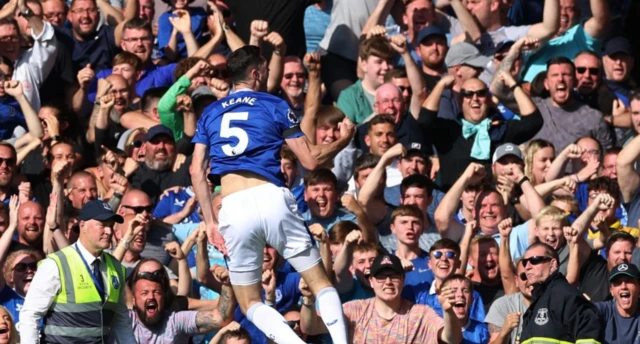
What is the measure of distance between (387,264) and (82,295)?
2865mm

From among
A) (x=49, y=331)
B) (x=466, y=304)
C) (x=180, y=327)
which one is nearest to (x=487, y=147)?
(x=466, y=304)

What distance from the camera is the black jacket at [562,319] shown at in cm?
1373

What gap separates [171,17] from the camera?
20531 millimetres

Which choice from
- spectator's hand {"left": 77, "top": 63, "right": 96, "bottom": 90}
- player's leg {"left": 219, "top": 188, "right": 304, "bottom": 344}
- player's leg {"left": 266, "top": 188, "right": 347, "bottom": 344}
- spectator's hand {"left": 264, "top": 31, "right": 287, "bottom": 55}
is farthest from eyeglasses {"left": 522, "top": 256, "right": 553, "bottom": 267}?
spectator's hand {"left": 77, "top": 63, "right": 96, "bottom": 90}

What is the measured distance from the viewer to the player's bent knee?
13.1m

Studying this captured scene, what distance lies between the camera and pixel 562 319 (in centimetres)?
1388

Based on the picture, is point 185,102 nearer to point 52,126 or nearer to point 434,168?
point 52,126

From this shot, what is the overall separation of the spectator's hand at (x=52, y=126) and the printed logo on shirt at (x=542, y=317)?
22.5 ft

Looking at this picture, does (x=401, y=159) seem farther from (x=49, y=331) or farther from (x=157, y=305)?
(x=49, y=331)

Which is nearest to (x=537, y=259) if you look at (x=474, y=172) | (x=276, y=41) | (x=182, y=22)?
(x=474, y=172)

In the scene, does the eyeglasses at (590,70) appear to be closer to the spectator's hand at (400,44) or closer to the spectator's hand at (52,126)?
the spectator's hand at (400,44)

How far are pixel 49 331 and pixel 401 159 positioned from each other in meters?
5.30

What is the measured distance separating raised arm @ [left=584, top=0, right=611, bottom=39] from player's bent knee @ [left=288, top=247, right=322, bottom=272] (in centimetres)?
812

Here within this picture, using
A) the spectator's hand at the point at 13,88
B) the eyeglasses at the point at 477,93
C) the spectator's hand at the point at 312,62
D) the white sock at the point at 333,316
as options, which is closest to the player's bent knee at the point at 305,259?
the white sock at the point at 333,316
